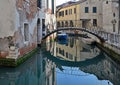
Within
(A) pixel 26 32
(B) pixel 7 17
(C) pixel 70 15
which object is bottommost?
(A) pixel 26 32

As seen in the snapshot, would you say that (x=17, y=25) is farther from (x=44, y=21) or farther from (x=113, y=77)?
(x=44, y=21)

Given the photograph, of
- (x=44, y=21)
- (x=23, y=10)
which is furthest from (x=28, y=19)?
(x=44, y=21)

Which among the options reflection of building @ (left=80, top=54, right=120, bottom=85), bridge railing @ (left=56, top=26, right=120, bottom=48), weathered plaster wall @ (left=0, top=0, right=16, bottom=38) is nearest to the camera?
reflection of building @ (left=80, top=54, right=120, bottom=85)

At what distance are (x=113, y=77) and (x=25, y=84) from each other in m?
3.18

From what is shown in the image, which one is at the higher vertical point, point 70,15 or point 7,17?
point 70,15

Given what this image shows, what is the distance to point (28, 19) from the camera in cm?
1323

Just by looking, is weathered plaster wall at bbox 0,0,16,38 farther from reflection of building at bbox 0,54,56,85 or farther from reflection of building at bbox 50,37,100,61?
reflection of building at bbox 50,37,100,61

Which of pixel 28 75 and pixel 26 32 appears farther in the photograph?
pixel 26 32

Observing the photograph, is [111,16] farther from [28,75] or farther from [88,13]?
[28,75]

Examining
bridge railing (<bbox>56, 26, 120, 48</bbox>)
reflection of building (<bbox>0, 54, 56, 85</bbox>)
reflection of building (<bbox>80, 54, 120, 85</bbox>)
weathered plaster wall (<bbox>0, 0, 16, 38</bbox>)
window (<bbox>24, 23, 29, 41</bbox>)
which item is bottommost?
reflection of building (<bbox>80, 54, 120, 85</bbox>)

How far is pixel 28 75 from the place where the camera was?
31.8 ft

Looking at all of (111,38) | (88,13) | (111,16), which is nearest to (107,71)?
(111,38)

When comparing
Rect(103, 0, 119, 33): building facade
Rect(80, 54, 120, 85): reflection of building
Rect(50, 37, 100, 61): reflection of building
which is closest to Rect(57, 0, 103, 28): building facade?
Rect(103, 0, 119, 33): building facade

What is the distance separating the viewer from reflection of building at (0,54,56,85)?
8.66 m
